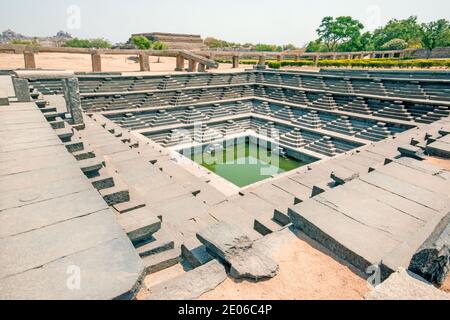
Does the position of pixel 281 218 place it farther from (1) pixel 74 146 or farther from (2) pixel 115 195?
(1) pixel 74 146

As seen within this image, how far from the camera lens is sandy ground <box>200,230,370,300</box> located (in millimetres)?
2473

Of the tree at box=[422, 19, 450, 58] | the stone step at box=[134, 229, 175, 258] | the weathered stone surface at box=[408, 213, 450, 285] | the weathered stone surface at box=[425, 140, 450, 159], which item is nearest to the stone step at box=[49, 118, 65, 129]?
the stone step at box=[134, 229, 175, 258]

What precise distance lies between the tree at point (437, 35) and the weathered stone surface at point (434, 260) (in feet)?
136

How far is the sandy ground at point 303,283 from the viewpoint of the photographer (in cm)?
247

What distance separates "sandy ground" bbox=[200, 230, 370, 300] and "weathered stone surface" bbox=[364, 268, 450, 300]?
0.98 ft

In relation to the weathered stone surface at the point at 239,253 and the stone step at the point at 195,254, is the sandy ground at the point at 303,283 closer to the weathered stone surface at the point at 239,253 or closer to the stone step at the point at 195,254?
the weathered stone surface at the point at 239,253

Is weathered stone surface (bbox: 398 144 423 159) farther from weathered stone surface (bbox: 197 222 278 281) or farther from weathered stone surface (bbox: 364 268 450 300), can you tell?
weathered stone surface (bbox: 197 222 278 281)

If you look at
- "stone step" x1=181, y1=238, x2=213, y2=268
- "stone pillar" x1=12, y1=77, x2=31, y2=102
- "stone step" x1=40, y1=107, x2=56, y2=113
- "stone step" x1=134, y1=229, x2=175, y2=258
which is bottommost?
"stone step" x1=134, y1=229, x2=175, y2=258

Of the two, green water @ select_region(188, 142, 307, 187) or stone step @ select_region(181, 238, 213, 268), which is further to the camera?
green water @ select_region(188, 142, 307, 187)

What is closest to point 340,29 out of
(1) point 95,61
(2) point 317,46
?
(2) point 317,46

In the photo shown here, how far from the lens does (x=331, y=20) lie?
52781mm

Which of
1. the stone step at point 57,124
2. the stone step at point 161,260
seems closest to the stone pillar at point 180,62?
the stone step at point 57,124

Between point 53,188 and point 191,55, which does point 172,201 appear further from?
point 191,55
